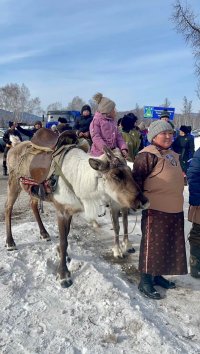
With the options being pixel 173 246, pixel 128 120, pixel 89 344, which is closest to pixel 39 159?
pixel 173 246

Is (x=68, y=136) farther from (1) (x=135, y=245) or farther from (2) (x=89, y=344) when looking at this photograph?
(2) (x=89, y=344)

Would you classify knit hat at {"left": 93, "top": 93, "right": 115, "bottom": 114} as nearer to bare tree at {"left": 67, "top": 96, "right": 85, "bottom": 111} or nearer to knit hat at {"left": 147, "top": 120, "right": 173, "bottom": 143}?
knit hat at {"left": 147, "top": 120, "right": 173, "bottom": 143}

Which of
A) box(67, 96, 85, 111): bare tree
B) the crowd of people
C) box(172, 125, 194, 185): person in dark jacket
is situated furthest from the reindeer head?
box(67, 96, 85, 111): bare tree

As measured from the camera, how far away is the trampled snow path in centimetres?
281

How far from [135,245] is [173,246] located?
156cm

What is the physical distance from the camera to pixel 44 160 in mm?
4297

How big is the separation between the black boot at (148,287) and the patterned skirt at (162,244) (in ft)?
0.39

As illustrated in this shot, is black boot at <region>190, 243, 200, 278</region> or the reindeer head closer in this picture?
the reindeer head

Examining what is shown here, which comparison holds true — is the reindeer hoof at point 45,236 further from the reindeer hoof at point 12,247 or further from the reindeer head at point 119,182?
the reindeer head at point 119,182

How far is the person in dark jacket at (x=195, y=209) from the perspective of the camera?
162 inches

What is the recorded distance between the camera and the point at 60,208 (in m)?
4.02

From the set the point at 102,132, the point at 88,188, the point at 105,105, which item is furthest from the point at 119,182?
the point at 105,105

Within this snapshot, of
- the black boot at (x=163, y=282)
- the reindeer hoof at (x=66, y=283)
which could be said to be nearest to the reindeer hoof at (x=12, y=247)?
the reindeer hoof at (x=66, y=283)

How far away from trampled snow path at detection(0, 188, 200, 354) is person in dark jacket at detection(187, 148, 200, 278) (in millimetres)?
185
